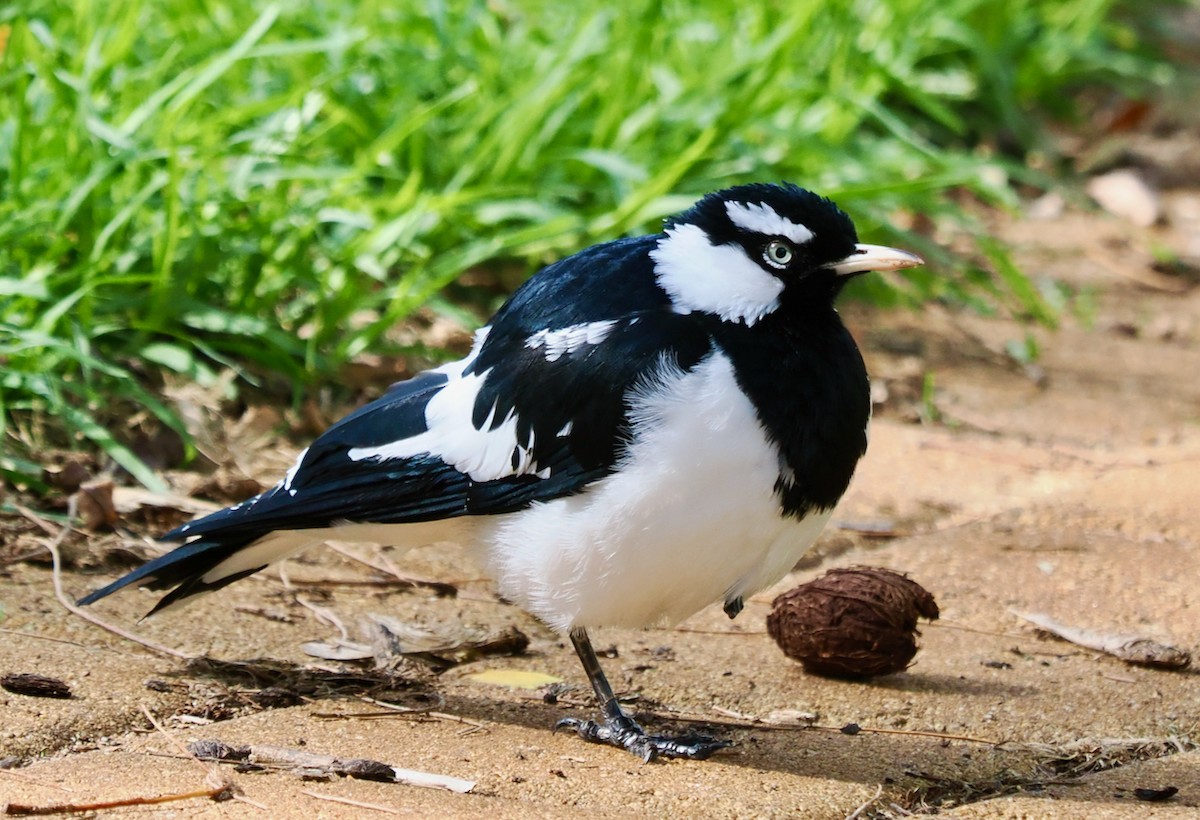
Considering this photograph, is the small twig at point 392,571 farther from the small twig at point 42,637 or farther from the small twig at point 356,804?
the small twig at point 356,804

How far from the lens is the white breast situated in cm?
254

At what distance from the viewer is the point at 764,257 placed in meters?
2.77

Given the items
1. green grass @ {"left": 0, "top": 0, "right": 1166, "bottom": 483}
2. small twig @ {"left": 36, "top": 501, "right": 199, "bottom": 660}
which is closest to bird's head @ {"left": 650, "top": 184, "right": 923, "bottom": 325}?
small twig @ {"left": 36, "top": 501, "right": 199, "bottom": 660}

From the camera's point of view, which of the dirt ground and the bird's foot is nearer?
the dirt ground

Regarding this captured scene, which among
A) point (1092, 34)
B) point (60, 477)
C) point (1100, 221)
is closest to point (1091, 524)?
point (60, 477)

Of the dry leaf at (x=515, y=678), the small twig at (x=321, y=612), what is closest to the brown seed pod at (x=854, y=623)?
the dry leaf at (x=515, y=678)

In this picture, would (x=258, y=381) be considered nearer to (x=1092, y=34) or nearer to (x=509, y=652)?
(x=509, y=652)

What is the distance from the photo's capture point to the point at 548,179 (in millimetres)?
4676

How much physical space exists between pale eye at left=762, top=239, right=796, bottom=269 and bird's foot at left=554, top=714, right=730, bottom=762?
77 cm

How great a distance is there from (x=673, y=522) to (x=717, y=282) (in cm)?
44

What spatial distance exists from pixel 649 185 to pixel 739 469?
194 cm

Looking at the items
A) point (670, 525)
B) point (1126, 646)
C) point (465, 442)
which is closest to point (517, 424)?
point (465, 442)

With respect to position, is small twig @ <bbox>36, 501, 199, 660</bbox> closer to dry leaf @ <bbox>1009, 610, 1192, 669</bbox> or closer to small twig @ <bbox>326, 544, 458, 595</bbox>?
small twig @ <bbox>326, 544, 458, 595</bbox>

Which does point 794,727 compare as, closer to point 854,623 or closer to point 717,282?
point 854,623
